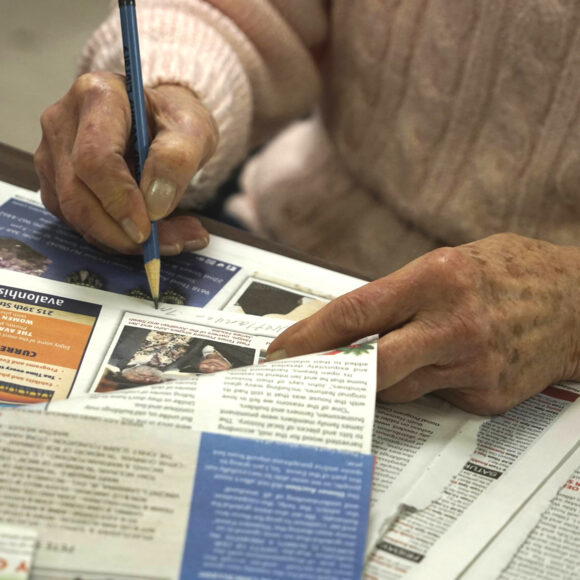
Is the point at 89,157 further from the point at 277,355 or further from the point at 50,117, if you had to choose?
the point at 277,355

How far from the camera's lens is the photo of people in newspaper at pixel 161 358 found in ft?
1.53

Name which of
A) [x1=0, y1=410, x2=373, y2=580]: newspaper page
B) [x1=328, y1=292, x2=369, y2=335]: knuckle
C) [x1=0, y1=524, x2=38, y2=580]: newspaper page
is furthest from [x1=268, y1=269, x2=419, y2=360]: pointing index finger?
[x1=0, y1=524, x2=38, y2=580]: newspaper page

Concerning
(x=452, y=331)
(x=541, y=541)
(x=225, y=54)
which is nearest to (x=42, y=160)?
(x=225, y=54)

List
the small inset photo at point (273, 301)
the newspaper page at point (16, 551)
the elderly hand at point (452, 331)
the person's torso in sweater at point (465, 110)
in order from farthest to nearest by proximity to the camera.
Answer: the person's torso in sweater at point (465, 110) → the small inset photo at point (273, 301) → the elderly hand at point (452, 331) → the newspaper page at point (16, 551)

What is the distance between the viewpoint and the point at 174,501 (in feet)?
1.17

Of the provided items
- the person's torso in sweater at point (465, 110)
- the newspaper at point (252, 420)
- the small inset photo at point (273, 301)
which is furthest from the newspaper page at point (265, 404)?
the person's torso in sweater at point (465, 110)

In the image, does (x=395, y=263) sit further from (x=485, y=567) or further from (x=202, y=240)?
(x=485, y=567)

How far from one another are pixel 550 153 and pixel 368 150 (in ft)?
0.73

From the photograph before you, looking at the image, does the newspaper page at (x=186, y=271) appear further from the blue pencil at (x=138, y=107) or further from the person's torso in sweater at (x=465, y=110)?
the person's torso in sweater at (x=465, y=110)

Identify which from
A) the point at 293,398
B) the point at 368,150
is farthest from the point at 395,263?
the point at 293,398

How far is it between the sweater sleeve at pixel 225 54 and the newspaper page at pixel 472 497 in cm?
41

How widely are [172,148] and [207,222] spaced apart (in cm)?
12

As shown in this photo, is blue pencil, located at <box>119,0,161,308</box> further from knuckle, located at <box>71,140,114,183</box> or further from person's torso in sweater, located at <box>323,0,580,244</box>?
person's torso in sweater, located at <box>323,0,580,244</box>

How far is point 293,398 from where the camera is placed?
0.41 m
